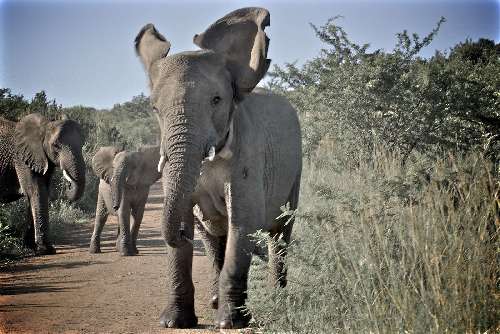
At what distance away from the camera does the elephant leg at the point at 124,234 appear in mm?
12305

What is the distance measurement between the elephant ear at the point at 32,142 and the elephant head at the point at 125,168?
116 cm

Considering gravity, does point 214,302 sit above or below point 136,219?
below

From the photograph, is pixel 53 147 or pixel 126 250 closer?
pixel 126 250

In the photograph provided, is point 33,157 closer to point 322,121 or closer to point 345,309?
point 322,121

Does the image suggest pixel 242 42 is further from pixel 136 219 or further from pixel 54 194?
pixel 54 194

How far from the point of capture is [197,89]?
19.2 ft

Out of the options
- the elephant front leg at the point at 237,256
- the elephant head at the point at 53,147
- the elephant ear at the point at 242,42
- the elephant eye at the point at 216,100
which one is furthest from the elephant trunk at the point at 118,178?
the elephant eye at the point at 216,100

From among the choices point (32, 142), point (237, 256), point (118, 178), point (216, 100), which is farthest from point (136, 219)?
point (216, 100)

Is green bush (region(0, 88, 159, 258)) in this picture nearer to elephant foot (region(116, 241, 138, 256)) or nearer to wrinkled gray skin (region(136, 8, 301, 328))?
elephant foot (region(116, 241, 138, 256))

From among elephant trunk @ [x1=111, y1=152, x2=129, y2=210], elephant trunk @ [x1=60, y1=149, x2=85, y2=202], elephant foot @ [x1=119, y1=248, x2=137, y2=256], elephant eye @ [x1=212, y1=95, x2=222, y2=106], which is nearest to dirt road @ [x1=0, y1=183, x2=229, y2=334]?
Result: elephant foot @ [x1=119, y1=248, x2=137, y2=256]

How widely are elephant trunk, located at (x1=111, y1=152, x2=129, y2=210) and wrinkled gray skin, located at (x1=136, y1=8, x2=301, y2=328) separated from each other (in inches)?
235

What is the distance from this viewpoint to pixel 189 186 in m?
5.60

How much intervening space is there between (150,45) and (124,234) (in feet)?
20.2

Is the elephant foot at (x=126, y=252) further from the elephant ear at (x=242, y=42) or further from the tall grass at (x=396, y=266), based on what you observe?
the tall grass at (x=396, y=266)
